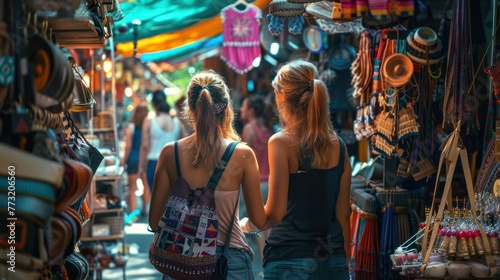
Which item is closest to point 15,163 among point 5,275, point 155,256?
point 5,275

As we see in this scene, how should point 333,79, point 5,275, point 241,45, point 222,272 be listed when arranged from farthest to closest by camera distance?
point 241,45 < point 333,79 < point 222,272 < point 5,275

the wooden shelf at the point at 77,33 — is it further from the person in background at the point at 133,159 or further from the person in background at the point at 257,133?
the person in background at the point at 133,159

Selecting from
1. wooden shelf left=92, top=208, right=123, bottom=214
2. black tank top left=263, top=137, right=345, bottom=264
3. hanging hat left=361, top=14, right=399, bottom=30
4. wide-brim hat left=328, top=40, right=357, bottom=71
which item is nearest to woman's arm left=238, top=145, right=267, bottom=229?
black tank top left=263, top=137, right=345, bottom=264

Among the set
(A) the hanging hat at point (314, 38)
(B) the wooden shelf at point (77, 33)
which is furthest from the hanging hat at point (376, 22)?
(A) the hanging hat at point (314, 38)

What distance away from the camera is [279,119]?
184 inches

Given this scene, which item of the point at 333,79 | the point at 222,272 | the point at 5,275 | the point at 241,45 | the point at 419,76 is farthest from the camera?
the point at 241,45

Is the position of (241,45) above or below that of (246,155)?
above

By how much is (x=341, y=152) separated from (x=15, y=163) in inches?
82.9

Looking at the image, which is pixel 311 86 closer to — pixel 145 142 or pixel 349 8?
→ pixel 349 8

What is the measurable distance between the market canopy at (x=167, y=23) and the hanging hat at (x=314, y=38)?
1.92 feet

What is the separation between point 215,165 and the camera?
171 inches

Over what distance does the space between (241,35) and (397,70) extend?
3.97 meters

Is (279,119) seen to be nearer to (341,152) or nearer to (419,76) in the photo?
(341,152)

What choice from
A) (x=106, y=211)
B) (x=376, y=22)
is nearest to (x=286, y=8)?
(x=376, y=22)
